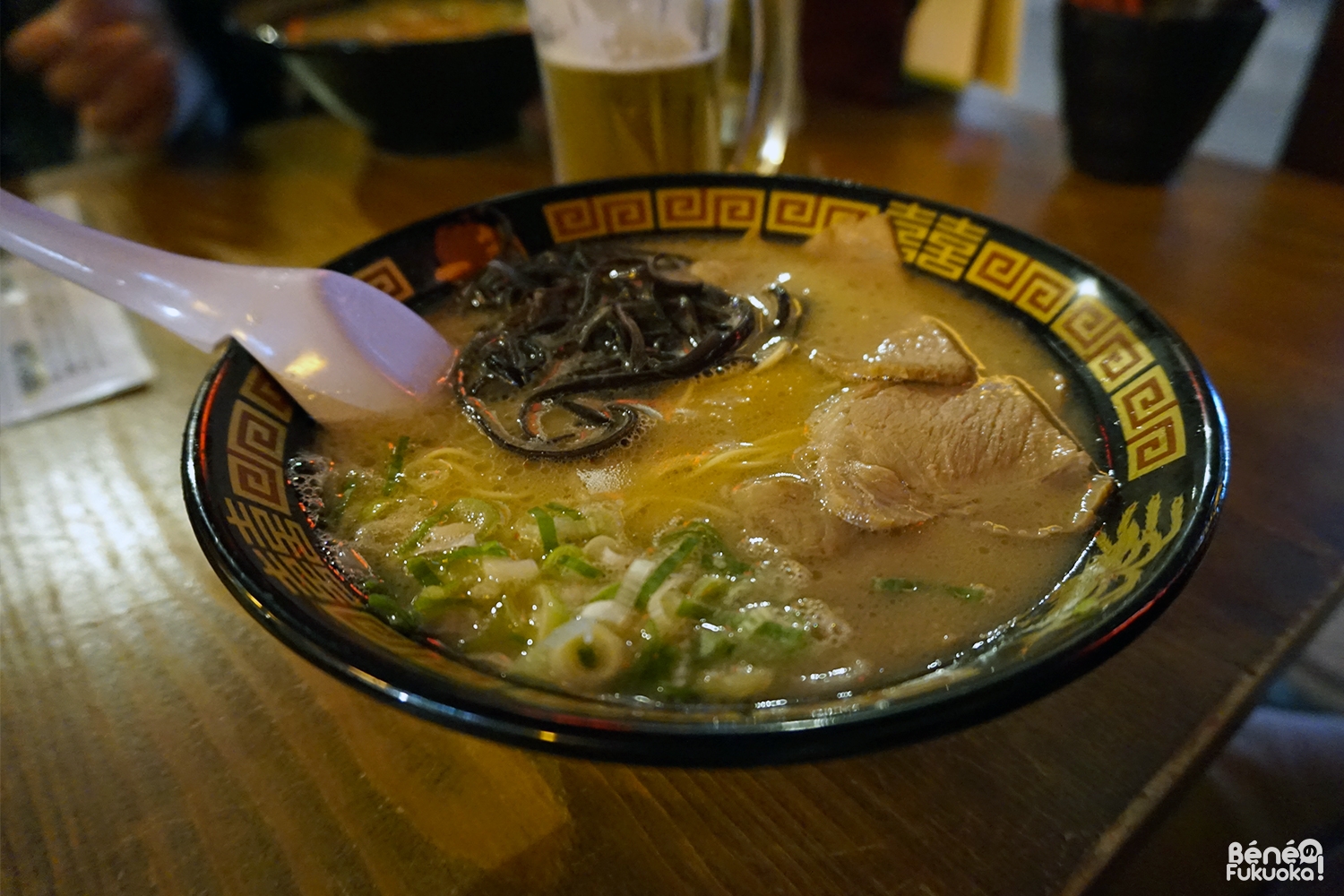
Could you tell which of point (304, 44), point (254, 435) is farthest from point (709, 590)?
point (304, 44)

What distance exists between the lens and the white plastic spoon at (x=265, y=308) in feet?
3.68

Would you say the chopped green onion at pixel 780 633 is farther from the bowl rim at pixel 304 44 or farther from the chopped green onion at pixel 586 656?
the bowl rim at pixel 304 44

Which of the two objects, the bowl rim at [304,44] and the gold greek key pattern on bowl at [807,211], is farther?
the bowl rim at [304,44]

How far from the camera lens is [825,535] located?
37.4 inches

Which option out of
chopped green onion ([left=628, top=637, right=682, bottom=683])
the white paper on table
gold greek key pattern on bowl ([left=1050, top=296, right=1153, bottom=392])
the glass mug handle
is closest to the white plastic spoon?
the white paper on table

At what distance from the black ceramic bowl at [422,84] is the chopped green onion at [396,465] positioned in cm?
132

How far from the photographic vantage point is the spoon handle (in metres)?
1.15

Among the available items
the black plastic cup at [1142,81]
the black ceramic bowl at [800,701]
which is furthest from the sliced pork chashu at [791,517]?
the black plastic cup at [1142,81]

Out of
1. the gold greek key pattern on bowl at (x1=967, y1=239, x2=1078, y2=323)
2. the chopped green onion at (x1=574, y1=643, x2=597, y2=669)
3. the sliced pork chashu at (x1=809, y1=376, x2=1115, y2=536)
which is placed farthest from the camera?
the gold greek key pattern on bowl at (x1=967, y1=239, x2=1078, y2=323)

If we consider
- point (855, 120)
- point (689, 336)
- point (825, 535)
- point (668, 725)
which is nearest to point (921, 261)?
point (689, 336)

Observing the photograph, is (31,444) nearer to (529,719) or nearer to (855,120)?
(529,719)

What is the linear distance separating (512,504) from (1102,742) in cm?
74

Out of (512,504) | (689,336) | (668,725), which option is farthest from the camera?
(689,336)

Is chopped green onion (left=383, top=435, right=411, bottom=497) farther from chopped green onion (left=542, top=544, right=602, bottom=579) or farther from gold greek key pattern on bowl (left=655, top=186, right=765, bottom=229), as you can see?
gold greek key pattern on bowl (left=655, top=186, right=765, bottom=229)
